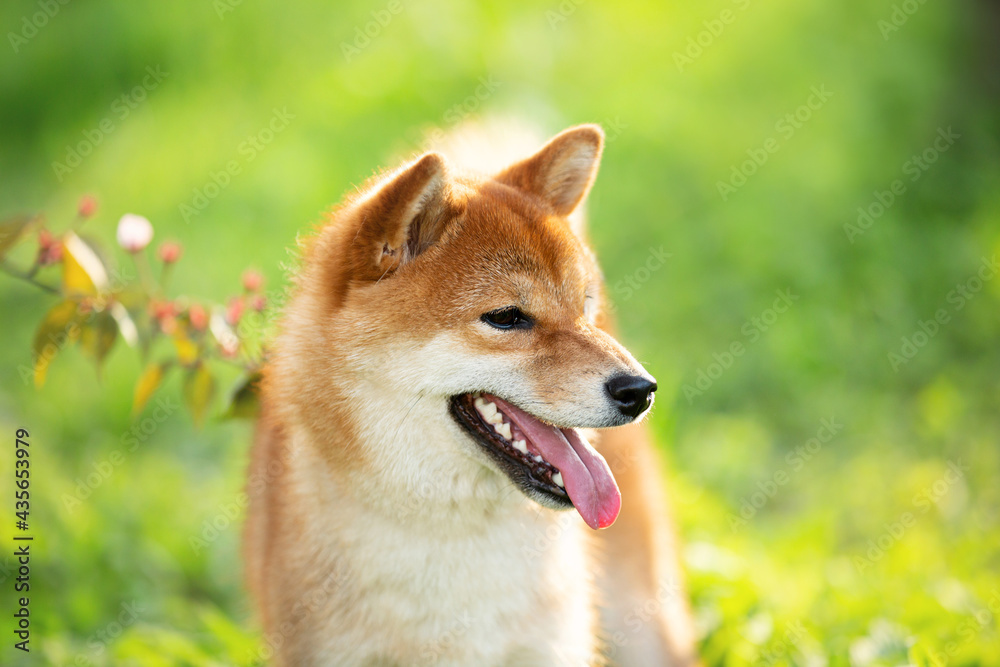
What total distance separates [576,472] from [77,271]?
6.08 ft

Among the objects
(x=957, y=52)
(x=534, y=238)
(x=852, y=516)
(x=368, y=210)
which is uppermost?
(x=368, y=210)

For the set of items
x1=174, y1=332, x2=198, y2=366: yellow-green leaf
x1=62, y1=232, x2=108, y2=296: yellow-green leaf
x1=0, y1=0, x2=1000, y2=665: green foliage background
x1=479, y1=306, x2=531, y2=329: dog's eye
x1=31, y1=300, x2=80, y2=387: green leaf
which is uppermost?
x1=62, y1=232, x2=108, y2=296: yellow-green leaf

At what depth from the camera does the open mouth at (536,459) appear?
8.25 feet

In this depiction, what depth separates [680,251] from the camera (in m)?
7.05

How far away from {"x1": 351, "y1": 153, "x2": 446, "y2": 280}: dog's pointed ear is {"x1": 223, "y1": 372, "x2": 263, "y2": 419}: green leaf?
3.38ft

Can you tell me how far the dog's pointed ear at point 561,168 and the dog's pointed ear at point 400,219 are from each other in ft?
1.82

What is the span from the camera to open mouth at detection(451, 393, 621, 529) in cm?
251

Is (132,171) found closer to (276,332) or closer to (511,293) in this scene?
(276,332)

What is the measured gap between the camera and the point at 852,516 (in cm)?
509

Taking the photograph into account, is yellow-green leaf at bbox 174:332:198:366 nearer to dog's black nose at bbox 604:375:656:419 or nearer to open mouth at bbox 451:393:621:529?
open mouth at bbox 451:393:621:529

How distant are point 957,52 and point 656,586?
294 inches

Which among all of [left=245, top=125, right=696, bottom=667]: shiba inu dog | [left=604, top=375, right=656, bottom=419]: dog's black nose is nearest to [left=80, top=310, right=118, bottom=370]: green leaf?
[left=245, top=125, right=696, bottom=667]: shiba inu dog

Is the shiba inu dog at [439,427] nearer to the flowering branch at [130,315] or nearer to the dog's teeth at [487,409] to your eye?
the dog's teeth at [487,409]

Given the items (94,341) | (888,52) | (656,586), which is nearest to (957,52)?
(888,52)
